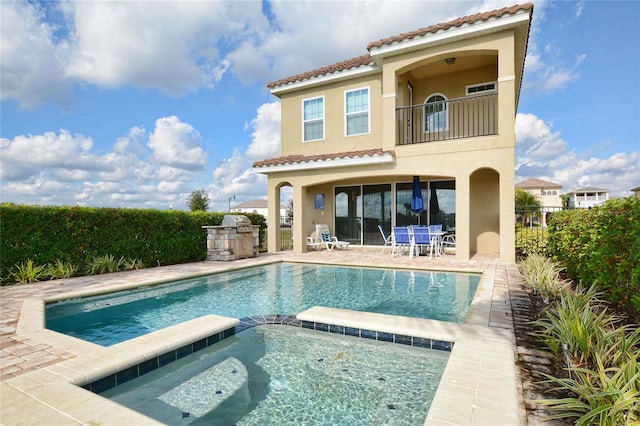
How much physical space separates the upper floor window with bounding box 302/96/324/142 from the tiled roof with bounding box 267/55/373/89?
3.83 feet

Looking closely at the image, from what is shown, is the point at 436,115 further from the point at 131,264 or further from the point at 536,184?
the point at 536,184

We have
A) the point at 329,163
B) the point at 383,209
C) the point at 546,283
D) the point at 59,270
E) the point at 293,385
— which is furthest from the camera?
the point at 383,209

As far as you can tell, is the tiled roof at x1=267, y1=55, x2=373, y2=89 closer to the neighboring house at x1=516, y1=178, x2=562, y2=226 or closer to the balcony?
the balcony

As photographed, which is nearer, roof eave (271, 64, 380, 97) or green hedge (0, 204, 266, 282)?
green hedge (0, 204, 266, 282)

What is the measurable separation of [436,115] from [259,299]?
39.6 ft

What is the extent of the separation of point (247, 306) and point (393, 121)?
32.5ft

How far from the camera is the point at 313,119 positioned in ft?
55.8

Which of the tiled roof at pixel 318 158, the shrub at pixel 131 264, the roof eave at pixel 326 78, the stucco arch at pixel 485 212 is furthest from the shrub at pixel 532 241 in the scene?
the shrub at pixel 131 264

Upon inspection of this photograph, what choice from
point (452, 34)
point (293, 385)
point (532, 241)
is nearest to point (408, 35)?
point (452, 34)

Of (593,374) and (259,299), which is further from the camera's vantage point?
(259,299)

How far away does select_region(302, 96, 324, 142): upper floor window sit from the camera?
55.1ft

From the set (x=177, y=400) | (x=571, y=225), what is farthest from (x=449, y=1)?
(x=177, y=400)

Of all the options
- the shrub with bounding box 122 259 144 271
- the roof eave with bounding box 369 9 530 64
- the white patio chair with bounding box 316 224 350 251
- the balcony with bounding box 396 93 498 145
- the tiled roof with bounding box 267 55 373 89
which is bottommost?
the shrub with bounding box 122 259 144 271

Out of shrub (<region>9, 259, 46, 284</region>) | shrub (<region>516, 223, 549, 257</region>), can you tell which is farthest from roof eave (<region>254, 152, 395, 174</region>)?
shrub (<region>9, 259, 46, 284</region>)
